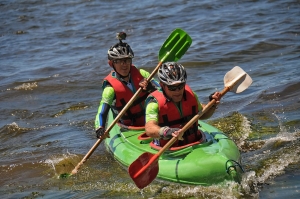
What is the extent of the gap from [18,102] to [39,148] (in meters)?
3.33

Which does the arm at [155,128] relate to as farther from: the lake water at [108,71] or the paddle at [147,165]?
the lake water at [108,71]

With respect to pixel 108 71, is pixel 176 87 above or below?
above

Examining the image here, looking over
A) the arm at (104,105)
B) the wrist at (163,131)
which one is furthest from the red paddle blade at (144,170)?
the arm at (104,105)

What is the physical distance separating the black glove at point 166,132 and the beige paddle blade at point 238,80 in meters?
0.91

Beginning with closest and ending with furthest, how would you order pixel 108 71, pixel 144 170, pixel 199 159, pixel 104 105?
pixel 144 170, pixel 199 159, pixel 104 105, pixel 108 71

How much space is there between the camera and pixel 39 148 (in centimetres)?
919

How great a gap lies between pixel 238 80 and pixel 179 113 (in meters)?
0.80

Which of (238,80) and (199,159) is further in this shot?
(238,80)

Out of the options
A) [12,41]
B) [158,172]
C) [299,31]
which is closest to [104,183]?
[158,172]

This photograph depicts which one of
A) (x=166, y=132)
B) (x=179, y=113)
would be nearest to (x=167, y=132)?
(x=166, y=132)

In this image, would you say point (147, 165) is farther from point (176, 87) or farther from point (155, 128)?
point (176, 87)

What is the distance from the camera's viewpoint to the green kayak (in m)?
6.35

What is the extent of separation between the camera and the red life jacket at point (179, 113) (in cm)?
681

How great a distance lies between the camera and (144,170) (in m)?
6.35
